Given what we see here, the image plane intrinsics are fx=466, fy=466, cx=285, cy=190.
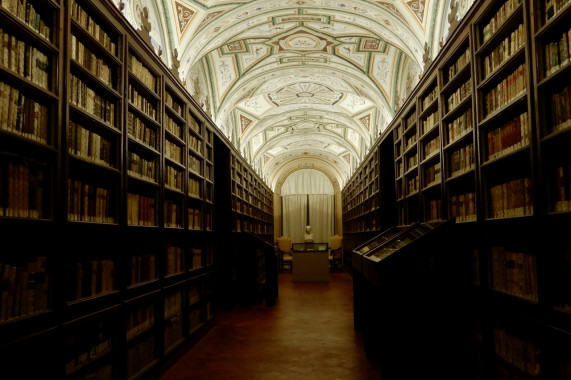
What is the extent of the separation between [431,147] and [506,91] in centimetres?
228

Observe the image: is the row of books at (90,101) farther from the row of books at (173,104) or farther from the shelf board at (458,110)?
the shelf board at (458,110)

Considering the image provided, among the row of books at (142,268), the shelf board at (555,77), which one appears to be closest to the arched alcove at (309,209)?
the row of books at (142,268)

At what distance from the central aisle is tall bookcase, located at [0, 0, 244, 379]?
0.40 m

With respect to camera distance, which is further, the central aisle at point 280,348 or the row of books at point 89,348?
the central aisle at point 280,348

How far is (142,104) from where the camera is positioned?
472 cm

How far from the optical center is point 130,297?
13.6ft

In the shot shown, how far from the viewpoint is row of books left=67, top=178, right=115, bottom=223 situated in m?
3.25

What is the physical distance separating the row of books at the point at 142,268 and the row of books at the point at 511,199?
320 centimetres

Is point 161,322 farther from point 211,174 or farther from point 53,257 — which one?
point 211,174

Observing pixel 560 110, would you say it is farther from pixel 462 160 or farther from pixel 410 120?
pixel 410 120

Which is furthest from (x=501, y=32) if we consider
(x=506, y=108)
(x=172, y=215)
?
(x=172, y=215)

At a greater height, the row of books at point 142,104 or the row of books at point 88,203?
the row of books at point 142,104

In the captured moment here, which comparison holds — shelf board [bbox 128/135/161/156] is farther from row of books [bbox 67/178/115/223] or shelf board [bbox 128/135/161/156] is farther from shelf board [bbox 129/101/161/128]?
row of books [bbox 67/178/115/223]

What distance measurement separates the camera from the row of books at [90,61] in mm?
Answer: 3370
